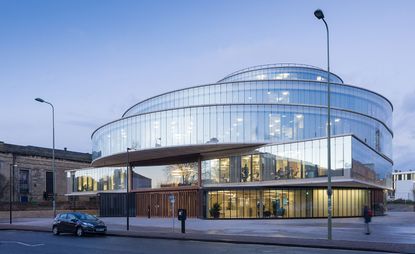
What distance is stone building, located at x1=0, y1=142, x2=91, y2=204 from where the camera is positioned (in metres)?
86.5

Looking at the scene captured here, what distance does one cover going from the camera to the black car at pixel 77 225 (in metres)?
30.2

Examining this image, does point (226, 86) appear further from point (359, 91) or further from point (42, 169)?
point (42, 169)

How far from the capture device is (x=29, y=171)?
9194 cm

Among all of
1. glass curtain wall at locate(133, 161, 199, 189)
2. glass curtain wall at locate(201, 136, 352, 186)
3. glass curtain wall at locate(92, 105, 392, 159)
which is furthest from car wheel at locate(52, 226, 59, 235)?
glass curtain wall at locate(133, 161, 199, 189)

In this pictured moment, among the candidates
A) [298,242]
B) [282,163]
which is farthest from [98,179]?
[298,242]

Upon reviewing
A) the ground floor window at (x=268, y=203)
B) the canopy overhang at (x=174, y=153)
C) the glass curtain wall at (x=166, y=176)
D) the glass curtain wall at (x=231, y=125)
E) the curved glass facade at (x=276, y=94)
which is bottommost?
the ground floor window at (x=268, y=203)

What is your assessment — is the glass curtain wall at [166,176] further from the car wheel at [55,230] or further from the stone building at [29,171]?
the stone building at [29,171]

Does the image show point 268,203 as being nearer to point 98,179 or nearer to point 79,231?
point 79,231

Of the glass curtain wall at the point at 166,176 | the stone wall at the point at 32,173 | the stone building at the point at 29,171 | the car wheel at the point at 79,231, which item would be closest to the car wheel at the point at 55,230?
the car wheel at the point at 79,231

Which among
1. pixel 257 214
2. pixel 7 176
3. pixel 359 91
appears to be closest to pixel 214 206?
pixel 257 214

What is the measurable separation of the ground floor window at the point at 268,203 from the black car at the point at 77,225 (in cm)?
2385

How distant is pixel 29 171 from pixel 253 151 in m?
55.6

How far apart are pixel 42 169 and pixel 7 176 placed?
8958mm

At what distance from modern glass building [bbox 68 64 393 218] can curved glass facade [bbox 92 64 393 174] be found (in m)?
0.12
